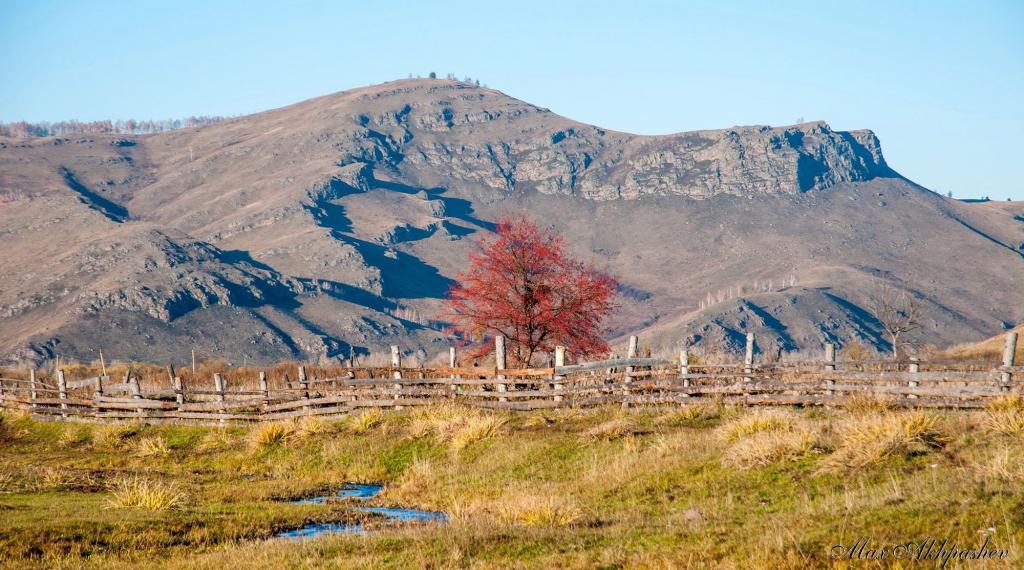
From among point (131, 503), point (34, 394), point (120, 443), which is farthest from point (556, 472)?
point (34, 394)

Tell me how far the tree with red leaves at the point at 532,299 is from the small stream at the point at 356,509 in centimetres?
1340

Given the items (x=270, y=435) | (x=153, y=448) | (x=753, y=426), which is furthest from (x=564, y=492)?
(x=153, y=448)

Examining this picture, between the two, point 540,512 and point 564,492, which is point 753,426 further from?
point 540,512

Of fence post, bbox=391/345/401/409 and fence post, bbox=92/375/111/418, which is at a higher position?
fence post, bbox=391/345/401/409

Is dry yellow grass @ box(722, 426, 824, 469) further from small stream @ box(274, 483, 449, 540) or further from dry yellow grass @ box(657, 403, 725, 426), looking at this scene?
dry yellow grass @ box(657, 403, 725, 426)

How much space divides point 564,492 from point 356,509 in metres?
3.69

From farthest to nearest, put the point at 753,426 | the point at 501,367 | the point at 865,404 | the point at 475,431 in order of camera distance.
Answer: the point at 501,367 < the point at 475,431 < the point at 865,404 < the point at 753,426

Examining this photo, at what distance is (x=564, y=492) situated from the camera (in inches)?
675

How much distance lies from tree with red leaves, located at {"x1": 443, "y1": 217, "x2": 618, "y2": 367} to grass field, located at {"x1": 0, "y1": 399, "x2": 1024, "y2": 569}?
9.33 m

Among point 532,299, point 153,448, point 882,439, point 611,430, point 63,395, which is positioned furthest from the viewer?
point 63,395

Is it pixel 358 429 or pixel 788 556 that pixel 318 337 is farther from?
pixel 788 556

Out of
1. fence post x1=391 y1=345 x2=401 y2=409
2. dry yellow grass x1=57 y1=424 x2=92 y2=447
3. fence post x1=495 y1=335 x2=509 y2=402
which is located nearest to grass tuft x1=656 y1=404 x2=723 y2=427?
fence post x1=495 y1=335 x2=509 y2=402

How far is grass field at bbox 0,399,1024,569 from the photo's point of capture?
37.6ft

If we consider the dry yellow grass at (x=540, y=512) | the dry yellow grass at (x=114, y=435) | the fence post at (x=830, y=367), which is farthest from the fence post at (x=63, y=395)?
the fence post at (x=830, y=367)
